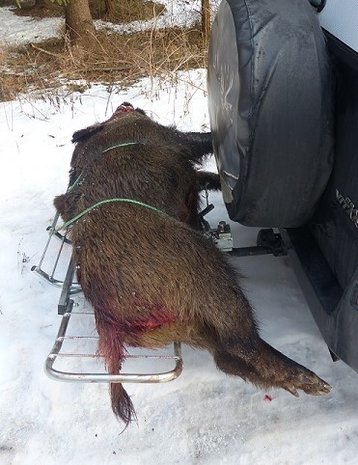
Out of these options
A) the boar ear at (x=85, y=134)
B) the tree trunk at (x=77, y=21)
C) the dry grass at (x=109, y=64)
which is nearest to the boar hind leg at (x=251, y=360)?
the boar ear at (x=85, y=134)

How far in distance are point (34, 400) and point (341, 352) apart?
1.53 m

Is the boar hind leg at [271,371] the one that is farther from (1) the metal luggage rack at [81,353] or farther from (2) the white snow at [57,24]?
(2) the white snow at [57,24]

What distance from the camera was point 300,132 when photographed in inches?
79.8

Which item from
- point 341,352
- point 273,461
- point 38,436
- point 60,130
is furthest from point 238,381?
point 60,130

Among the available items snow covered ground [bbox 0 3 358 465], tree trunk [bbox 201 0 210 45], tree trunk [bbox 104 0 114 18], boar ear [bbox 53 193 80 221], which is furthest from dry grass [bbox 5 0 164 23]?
snow covered ground [bbox 0 3 358 465]

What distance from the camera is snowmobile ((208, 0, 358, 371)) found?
199 centimetres

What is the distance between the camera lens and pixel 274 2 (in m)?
2.10

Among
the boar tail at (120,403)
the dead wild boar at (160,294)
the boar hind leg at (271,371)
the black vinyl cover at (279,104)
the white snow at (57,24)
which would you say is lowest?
the boar tail at (120,403)

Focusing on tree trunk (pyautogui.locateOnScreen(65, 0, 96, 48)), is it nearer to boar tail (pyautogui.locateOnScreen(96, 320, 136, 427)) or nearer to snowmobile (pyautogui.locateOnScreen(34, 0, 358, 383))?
snowmobile (pyautogui.locateOnScreen(34, 0, 358, 383))

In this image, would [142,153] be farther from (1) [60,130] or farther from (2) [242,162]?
(1) [60,130]

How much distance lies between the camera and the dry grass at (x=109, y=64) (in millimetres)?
6781

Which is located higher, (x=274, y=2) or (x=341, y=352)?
(x=274, y=2)

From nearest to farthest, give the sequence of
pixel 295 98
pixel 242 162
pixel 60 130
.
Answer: pixel 295 98, pixel 242 162, pixel 60 130

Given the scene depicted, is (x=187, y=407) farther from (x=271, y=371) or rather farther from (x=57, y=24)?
(x=57, y=24)
